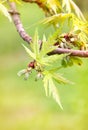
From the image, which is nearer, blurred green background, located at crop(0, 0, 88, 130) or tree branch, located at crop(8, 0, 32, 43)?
tree branch, located at crop(8, 0, 32, 43)

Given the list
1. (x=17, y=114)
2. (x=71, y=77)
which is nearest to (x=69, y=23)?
(x=17, y=114)

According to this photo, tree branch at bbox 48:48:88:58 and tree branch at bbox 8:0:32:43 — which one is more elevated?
tree branch at bbox 8:0:32:43

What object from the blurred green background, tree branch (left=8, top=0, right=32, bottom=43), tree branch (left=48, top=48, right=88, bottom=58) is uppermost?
tree branch (left=8, top=0, right=32, bottom=43)

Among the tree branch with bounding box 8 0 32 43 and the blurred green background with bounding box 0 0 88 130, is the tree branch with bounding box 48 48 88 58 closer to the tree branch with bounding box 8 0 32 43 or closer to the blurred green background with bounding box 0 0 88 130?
the tree branch with bounding box 8 0 32 43

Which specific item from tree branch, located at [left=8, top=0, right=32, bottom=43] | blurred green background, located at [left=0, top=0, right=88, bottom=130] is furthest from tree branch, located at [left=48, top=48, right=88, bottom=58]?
blurred green background, located at [left=0, top=0, right=88, bottom=130]

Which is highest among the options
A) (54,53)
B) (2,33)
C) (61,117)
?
(54,53)

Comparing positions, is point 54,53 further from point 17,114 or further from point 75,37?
point 17,114

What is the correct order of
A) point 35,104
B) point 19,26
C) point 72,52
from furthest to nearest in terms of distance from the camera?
point 35,104 < point 19,26 < point 72,52

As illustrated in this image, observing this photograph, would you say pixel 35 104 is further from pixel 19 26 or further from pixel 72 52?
pixel 72 52

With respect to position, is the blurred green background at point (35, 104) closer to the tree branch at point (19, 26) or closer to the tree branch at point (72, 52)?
the tree branch at point (19, 26)

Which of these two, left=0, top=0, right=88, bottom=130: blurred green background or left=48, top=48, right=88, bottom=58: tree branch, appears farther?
left=0, top=0, right=88, bottom=130: blurred green background

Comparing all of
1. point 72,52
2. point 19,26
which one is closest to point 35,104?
point 19,26
